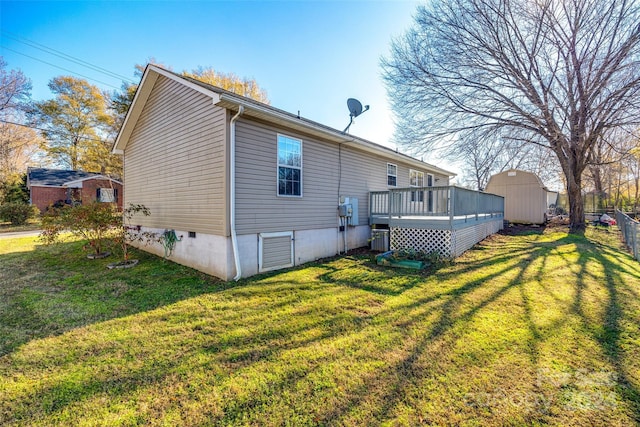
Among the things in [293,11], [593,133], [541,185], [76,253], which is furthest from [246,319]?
[541,185]

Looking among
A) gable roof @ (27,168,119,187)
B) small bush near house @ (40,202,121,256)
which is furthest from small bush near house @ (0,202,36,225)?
small bush near house @ (40,202,121,256)

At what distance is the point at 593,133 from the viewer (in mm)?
11359

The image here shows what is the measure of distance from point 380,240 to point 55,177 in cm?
2803

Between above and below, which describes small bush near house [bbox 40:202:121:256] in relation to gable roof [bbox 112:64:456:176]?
below

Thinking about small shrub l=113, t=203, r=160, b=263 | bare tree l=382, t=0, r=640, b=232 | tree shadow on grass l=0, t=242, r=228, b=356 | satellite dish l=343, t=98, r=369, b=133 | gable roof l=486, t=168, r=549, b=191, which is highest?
bare tree l=382, t=0, r=640, b=232

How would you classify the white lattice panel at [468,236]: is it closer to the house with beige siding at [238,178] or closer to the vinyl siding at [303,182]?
the house with beige siding at [238,178]

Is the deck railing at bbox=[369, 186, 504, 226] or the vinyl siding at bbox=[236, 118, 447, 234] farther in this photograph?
the deck railing at bbox=[369, 186, 504, 226]

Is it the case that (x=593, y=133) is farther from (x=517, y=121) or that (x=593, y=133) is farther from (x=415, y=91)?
(x=415, y=91)

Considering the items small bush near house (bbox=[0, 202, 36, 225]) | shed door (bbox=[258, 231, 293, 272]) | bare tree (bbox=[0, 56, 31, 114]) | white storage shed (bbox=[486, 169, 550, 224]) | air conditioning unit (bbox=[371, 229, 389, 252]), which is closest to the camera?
shed door (bbox=[258, 231, 293, 272])

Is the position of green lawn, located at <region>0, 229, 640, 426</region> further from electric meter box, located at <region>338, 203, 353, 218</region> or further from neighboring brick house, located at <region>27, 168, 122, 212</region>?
neighboring brick house, located at <region>27, 168, 122, 212</region>

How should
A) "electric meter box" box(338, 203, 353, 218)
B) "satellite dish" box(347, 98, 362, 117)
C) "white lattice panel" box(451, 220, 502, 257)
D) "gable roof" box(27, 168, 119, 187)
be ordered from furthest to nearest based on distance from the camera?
1. "gable roof" box(27, 168, 119, 187)
2. "satellite dish" box(347, 98, 362, 117)
3. "electric meter box" box(338, 203, 353, 218)
4. "white lattice panel" box(451, 220, 502, 257)

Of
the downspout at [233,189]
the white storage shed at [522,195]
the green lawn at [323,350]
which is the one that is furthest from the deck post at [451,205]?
the white storage shed at [522,195]

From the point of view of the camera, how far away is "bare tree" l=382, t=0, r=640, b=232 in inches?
380

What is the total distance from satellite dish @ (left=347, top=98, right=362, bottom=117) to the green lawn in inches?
236
